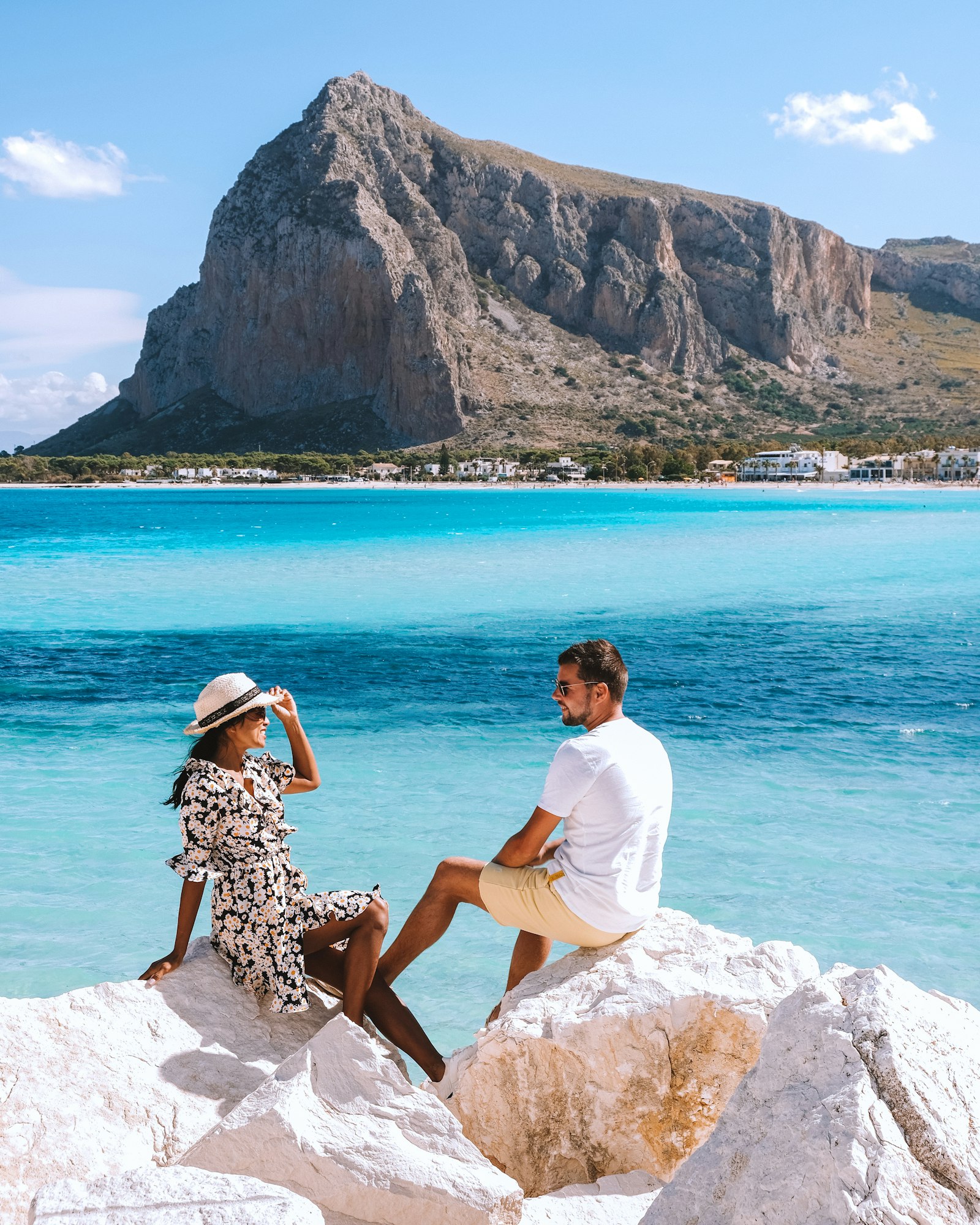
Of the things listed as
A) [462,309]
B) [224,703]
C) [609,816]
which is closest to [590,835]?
[609,816]

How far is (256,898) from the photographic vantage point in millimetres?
3619

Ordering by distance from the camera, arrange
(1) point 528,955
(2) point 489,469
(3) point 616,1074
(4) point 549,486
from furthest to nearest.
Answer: (2) point 489,469 → (4) point 549,486 → (1) point 528,955 → (3) point 616,1074

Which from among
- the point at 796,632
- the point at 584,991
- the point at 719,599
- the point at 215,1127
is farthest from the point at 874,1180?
the point at 719,599

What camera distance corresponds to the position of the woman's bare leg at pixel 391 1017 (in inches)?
143

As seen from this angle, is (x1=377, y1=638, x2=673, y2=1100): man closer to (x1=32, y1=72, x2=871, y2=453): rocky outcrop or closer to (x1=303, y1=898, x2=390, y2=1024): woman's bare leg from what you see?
(x1=303, y1=898, x2=390, y2=1024): woman's bare leg

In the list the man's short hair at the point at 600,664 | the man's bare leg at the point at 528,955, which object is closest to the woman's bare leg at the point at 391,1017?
the man's bare leg at the point at 528,955

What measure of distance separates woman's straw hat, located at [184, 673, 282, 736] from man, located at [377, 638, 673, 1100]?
0.95 meters

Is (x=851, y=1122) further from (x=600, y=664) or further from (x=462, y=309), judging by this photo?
(x=462, y=309)

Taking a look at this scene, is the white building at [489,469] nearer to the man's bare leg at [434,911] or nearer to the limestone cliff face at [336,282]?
the limestone cliff face at [336,282]

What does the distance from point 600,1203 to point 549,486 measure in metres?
110

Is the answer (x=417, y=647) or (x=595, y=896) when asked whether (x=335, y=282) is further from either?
(x=595, y=896)

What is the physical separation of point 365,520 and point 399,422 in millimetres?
71170

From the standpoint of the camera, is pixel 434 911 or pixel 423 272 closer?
pixel 434 911

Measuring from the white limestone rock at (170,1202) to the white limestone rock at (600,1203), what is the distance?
83 cm
